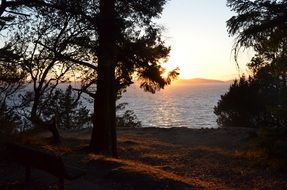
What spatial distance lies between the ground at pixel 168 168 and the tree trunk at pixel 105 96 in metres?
0.77

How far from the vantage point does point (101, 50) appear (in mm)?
15375

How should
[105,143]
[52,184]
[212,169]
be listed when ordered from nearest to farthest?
1. [52,184]
2. [212,169]
3. [105,143]

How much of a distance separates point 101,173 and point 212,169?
5.47 m

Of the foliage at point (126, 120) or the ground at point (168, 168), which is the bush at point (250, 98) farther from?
the ground at point (168, 168)

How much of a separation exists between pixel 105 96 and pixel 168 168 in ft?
11.6

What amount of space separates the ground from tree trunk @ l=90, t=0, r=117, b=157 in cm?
77

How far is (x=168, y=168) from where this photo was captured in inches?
610

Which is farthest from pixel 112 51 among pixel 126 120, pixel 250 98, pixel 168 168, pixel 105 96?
pixel 126 120

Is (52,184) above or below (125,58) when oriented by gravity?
below

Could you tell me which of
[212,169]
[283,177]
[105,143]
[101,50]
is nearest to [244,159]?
[212,169]

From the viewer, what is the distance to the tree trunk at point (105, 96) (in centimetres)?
1527

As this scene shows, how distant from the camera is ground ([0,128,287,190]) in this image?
10.3 meters

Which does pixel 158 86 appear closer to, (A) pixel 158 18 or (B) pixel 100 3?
(A) pixel 158 18

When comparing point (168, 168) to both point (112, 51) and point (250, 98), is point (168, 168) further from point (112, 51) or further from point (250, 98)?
point (250, 98)
